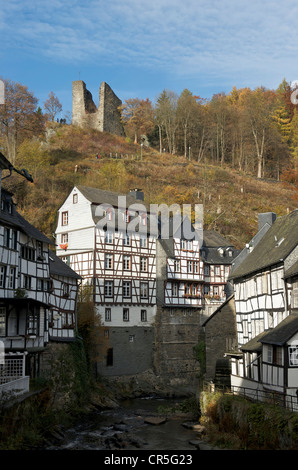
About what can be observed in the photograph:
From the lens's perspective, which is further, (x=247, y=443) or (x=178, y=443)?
(x=178, y=443)

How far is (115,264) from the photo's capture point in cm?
4241

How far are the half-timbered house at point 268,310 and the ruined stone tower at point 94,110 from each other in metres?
51.9

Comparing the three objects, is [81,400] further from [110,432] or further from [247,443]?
[247,443]

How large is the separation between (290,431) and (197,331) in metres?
26.3

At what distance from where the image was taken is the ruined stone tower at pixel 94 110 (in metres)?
79.9

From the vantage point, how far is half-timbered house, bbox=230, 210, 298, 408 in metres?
23.2

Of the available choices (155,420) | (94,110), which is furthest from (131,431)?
(94,110)

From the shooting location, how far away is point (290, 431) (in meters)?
18.9

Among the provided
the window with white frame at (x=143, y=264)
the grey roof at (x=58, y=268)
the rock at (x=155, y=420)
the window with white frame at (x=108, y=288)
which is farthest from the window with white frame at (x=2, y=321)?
the window with white frame at (x=143, y=264)

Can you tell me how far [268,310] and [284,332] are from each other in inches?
174

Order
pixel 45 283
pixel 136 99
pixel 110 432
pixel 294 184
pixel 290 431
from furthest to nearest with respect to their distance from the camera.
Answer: pixel 136 99 → pixel 294 184 → pixel 45 283 → pixel 110 432 → pixel 290 431

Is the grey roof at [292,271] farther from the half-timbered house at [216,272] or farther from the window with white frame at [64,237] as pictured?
the window with white frame at [64,237]

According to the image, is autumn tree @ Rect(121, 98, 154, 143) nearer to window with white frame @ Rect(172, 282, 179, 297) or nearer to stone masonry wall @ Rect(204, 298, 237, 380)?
window with white frame @ Rect(172, 282, 179, 297)

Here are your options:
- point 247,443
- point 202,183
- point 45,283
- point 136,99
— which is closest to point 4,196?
point 45,283
